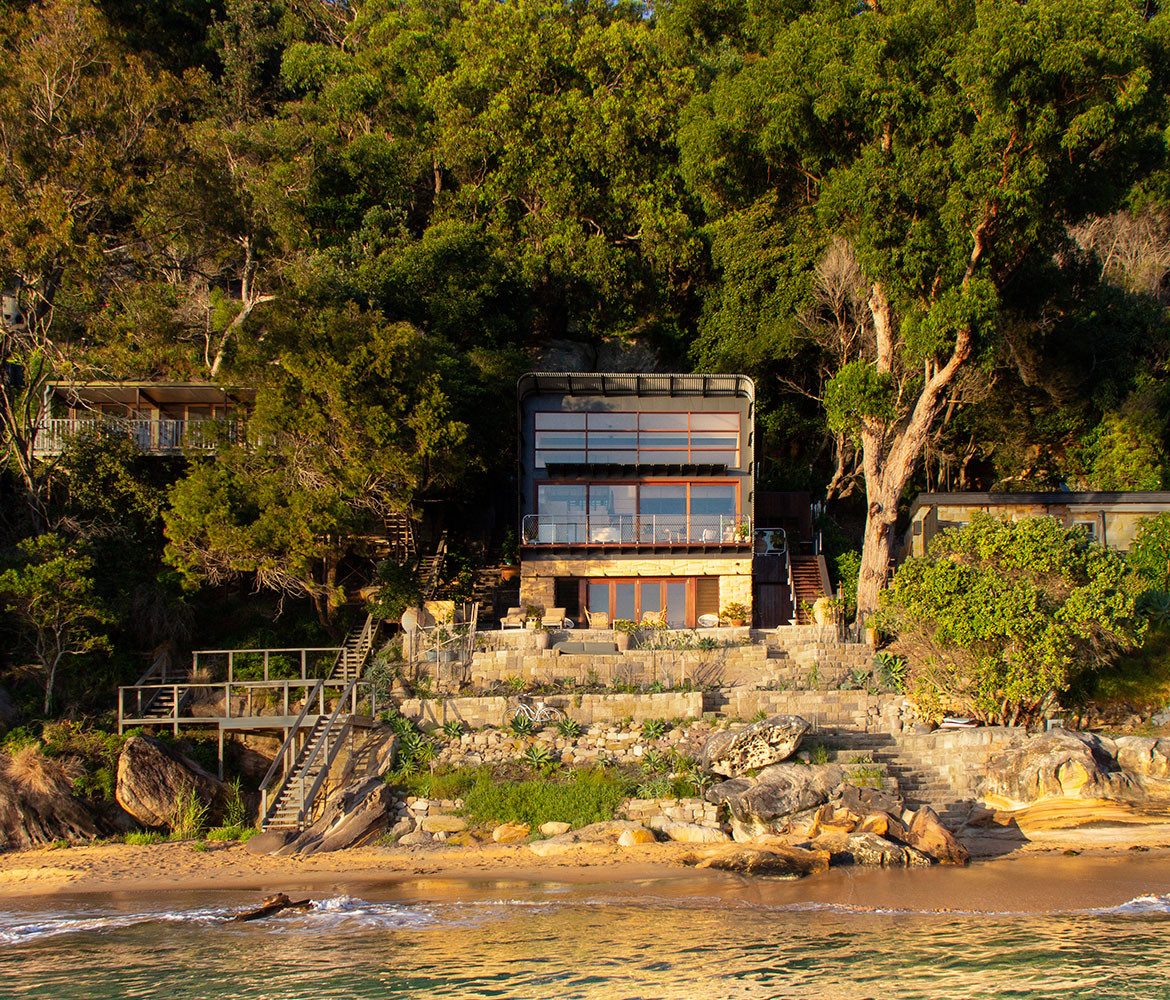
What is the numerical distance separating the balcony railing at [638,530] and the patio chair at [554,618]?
258cm

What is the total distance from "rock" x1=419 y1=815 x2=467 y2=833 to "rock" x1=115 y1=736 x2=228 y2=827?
14.5ft

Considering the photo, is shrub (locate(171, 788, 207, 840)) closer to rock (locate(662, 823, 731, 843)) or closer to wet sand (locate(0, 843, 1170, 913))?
wet sand (locate(0, 843, 1170, 913))

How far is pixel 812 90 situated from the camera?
89.5ft

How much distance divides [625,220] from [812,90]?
39.2ft

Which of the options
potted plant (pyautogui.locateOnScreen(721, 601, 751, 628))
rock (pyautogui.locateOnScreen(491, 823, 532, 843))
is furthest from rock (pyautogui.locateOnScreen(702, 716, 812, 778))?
potted plant (pyautogui.locateOnScreen(721, 601, 751, 628))

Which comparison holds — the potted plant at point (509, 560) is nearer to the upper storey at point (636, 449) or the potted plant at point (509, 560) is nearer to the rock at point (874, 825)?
the upper storey at point (636, 449)

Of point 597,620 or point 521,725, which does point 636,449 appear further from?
point 521,725

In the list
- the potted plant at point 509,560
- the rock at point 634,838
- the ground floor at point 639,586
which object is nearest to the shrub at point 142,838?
the rock at point 634,838

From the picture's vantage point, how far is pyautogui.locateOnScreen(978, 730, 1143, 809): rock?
20062 mm

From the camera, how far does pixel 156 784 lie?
70.4ft

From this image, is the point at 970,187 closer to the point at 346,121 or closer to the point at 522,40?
the point at 522,40

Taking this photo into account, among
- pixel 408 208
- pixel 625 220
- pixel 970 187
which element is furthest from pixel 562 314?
pixel 970 187

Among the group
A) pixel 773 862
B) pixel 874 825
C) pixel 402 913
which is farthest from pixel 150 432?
pixel 874 825

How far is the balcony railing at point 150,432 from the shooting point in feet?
90.2
